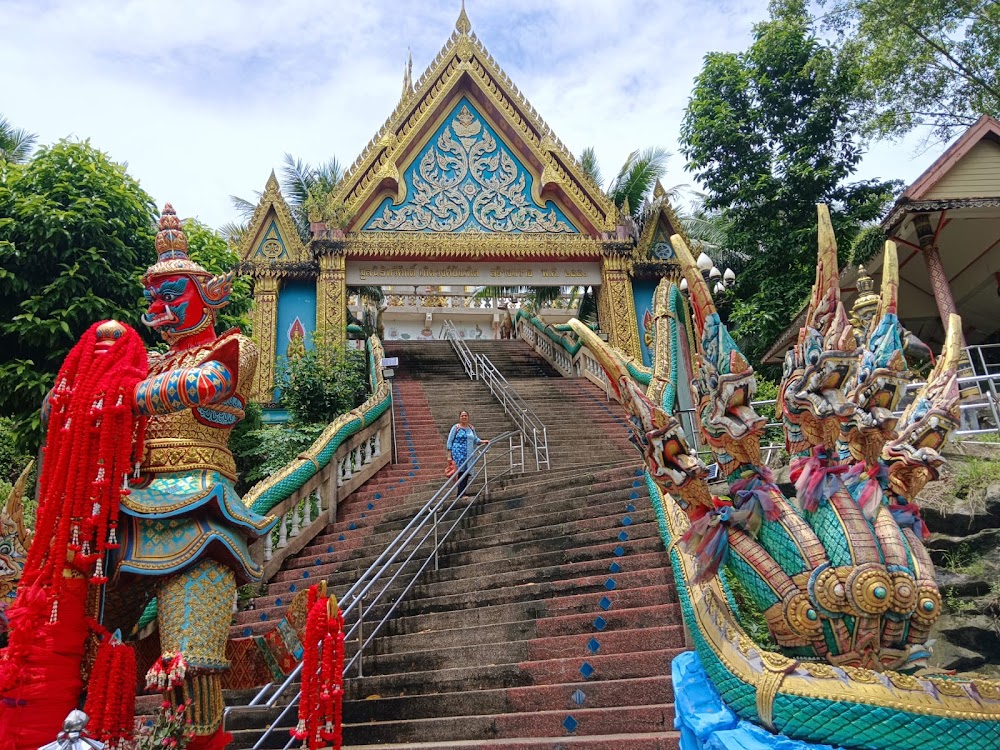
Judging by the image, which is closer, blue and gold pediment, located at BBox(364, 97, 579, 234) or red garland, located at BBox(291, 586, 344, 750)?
red garland, located at BBox(291, 586, 344, 750)

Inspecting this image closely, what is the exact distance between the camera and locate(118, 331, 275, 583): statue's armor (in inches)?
170

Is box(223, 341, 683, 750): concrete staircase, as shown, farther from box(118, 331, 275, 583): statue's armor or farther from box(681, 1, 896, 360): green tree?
box(681, 1, 896, 360): green tree

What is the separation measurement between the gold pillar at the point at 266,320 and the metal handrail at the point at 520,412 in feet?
13.8

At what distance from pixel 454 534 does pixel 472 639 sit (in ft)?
6.59

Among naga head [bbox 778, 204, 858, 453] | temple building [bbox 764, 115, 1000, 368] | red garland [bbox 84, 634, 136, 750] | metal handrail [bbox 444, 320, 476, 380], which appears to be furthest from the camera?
metal handrail [bbox 444, 320, 476, 380]

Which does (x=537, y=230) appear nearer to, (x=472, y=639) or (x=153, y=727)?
(x=472, y=639)

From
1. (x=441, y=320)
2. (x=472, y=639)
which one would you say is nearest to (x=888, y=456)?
(x=472, y=639)

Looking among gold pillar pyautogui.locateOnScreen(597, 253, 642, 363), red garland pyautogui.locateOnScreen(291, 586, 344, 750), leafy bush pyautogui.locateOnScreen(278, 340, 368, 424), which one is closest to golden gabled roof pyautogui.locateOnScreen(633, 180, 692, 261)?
gold pillar pyautogui.locateOnScreen(597, 253, 642, 363)

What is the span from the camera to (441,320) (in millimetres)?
29000

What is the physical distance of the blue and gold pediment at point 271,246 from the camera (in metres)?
16.1

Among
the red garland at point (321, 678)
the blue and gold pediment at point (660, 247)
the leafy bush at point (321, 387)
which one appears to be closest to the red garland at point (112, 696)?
the red garland at point (321, 678)

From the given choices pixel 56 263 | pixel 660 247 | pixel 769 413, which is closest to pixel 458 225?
pixel 660 247

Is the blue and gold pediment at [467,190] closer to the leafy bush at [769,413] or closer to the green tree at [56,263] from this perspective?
the leafy bush at [769,413]

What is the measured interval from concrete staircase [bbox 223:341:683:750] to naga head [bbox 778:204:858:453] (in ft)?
6.88
